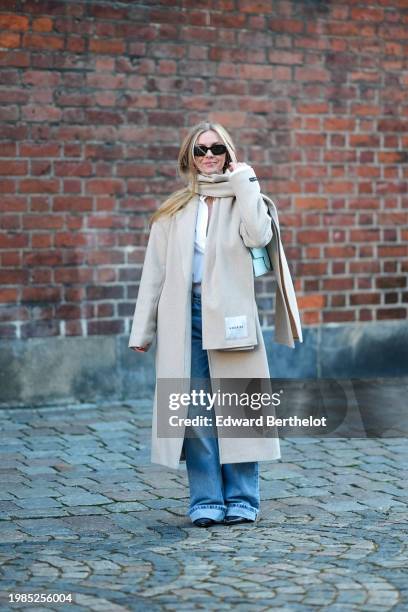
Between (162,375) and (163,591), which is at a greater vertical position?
(162,375)

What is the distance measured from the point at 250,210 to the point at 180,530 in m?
1.47

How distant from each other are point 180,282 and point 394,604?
1.94 m

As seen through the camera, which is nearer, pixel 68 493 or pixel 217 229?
pixel 217 229

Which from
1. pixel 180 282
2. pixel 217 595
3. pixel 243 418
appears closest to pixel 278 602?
pixel 217 595

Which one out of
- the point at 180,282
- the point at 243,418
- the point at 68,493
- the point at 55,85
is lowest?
the point at 68,493

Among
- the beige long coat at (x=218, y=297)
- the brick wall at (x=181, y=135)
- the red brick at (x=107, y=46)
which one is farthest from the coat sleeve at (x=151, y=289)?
the red brick at (x=107, y=46)

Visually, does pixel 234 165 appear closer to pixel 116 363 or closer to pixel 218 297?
pixel 218 297

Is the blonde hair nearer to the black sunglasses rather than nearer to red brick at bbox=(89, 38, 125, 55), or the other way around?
the black sunglasses

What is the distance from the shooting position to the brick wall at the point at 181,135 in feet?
29.7

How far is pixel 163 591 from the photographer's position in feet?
16.0

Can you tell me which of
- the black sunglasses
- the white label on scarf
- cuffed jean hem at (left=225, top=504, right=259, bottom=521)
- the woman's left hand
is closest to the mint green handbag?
the white label on scarf

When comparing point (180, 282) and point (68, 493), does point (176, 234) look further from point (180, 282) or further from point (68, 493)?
point (68, 493)

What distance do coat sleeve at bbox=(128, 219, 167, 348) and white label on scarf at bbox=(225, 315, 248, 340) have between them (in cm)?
40

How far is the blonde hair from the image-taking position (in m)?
6.12
